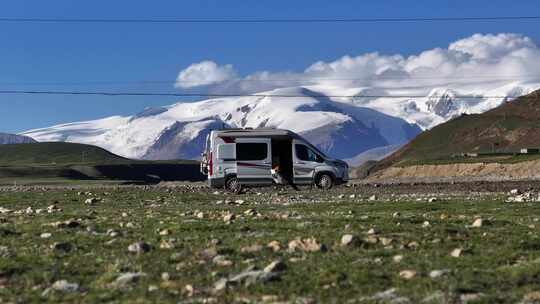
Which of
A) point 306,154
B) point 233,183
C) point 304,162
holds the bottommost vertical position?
point 233,183

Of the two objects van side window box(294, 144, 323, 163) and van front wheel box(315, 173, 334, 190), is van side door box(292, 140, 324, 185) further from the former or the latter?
van front wheel box(315, 173, 334, 190)

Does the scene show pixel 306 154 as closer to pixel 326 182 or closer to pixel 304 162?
pixel 304 162

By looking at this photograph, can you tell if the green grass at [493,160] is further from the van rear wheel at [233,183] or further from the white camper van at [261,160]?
the van rear wheel at [233,183]

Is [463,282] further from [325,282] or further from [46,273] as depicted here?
Answer: [46,273]

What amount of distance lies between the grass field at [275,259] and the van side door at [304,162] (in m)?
27.5

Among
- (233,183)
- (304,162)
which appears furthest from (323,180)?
(233,183)

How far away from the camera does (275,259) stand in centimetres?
1202

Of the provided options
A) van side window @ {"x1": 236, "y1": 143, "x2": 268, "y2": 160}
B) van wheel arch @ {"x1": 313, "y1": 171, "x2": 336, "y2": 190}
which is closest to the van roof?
van side window @ {"x1": 236, "y1": 143, "x2": 268, "y2": 160}

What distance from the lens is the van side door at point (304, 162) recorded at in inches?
1822

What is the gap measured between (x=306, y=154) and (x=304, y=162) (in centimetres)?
49

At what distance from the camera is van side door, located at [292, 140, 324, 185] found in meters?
46.3

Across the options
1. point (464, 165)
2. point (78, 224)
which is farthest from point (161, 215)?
point (464, 165)

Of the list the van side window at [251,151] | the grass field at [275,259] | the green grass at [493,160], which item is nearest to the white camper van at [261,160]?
the van side window at [251,151]

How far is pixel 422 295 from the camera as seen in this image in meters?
9.27
